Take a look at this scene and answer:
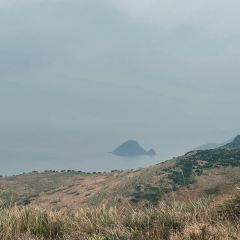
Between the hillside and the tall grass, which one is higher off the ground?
the hillside

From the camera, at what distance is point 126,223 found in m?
13.2

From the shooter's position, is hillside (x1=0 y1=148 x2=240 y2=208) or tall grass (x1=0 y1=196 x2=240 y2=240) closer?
tall grass (x1=0 y1=196 x2=240 y2=240)

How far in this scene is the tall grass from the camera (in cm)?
1141

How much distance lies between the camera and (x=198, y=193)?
52.1 m

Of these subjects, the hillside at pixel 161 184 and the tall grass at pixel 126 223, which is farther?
the hillside at pixel 161 184

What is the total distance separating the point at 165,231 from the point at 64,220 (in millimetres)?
2688

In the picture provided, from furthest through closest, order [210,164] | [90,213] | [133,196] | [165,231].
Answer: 1. [210,164]
2. [133,196]
3. [90,213]
4. [165,231]

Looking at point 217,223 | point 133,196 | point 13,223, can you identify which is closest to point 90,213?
point 13,223

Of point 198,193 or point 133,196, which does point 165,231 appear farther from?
point 133,196

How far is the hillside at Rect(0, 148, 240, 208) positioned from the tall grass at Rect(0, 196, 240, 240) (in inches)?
1225

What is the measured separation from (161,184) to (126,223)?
48.2 m

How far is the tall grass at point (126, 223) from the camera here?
1141 centimetres

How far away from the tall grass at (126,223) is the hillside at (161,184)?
102ft

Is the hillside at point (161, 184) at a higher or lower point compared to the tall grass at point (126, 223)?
higher
